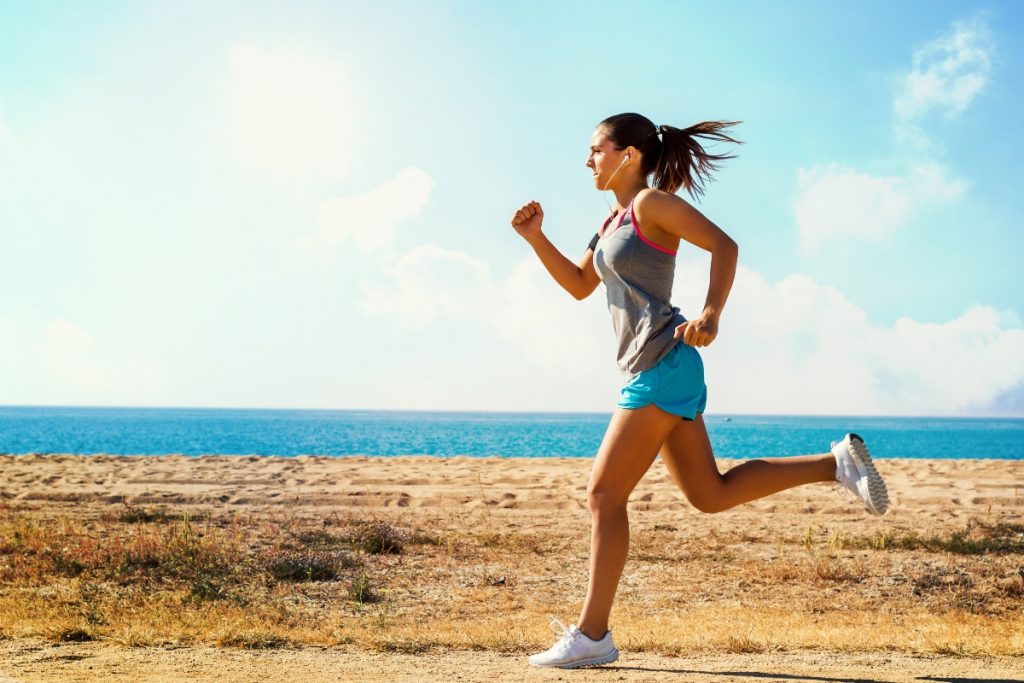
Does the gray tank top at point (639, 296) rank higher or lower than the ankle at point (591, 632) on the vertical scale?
higher

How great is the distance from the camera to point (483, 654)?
4.08 metres

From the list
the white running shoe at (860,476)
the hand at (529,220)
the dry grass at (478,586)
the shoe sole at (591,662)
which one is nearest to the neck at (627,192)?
the hand at (529,220)

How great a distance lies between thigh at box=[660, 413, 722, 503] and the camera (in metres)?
3.44

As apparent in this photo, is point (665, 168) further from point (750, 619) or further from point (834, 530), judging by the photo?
point (834, 530)

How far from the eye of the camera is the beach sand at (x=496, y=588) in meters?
3.90

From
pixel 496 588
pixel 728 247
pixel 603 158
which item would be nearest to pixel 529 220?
pixel 603 158

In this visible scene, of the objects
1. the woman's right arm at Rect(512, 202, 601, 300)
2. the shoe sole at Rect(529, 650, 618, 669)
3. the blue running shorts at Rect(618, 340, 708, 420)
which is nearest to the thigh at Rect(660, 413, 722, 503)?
the blue running shorts at Rect(618, 340, 708, 420)

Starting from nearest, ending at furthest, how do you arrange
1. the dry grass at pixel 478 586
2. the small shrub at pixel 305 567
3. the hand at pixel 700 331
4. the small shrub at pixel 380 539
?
the hand at pixel 700 331 → the dry grass at pixel 478 586 → the small shrub at pixel 305 567 → the small shrub at pixel 380 539

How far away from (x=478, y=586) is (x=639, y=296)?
13.5 ft

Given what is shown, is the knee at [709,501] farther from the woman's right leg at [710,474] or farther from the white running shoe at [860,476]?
the white running shoe at [860,476]

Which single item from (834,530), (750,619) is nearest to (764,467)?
(750,619)

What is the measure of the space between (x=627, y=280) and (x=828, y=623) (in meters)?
3.16

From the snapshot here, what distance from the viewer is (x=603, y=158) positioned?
3.64 meters

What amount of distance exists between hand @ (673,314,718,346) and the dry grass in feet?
5.87
